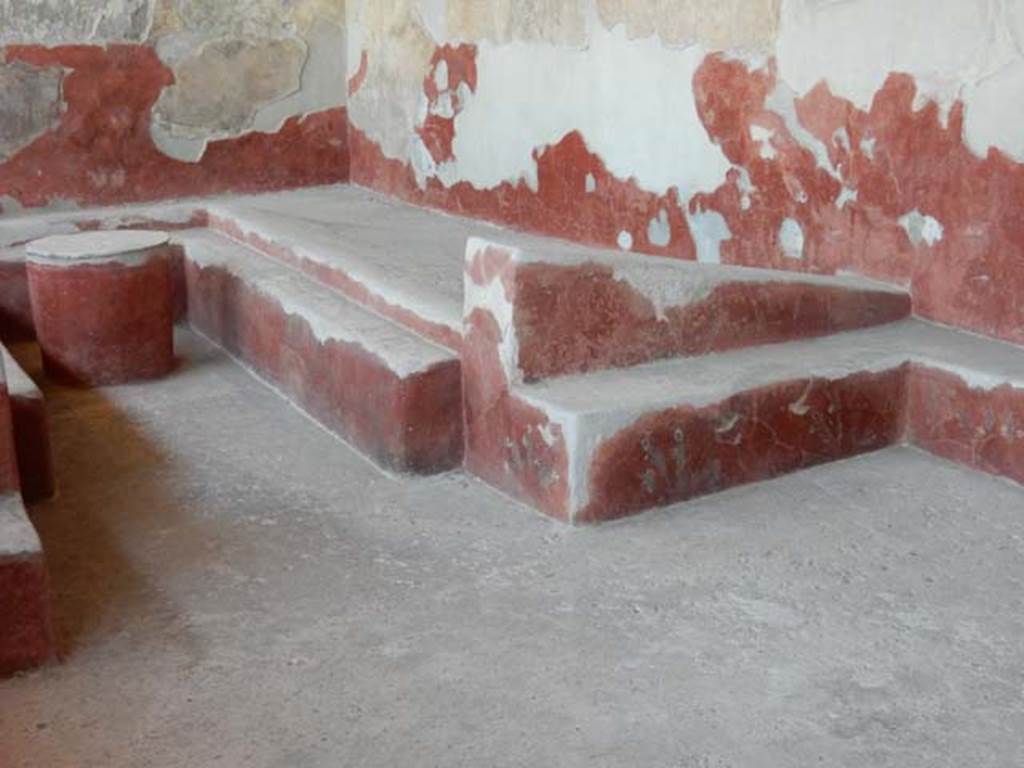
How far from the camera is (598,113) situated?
3.61 metres

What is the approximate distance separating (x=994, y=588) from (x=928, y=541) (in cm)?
20

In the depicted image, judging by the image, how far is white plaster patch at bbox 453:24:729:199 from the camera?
331 centimetres

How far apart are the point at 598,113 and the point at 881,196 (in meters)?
0.99

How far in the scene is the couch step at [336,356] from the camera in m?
2.70

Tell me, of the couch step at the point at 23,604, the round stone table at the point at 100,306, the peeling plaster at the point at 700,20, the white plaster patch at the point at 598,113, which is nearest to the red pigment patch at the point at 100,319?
the round stone table at the point at 100,306

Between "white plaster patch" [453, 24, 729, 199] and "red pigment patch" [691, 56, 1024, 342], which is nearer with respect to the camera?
"red pigment patch" [691, 56, 1024, 342]

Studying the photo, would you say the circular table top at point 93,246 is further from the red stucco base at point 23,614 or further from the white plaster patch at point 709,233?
the red stucco base at point 23,614

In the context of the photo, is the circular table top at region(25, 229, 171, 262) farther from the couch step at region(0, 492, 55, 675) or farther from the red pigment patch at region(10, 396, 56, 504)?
the couch step at region(0, 492, 55, 675)

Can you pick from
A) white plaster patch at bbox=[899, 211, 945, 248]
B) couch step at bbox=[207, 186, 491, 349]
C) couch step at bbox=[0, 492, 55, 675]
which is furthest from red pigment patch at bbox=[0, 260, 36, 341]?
white plaster patch at bbox=[899, 211, 945, 248]

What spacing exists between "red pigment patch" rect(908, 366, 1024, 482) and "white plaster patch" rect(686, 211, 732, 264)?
2.32ft

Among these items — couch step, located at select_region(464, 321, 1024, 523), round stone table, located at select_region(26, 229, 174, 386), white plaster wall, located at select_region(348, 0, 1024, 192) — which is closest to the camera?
couch step, located at select_region(464, 321, 1024, 523)

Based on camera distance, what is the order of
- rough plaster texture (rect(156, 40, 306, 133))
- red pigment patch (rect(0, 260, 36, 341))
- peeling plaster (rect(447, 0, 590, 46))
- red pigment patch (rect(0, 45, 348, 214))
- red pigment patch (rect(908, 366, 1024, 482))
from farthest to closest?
rough plaster texture (rect(156, 40, 306, 133)), red pigment patch (rect(0, 45, 348, 214)), red pigment patch (rect(0, 260, 36, 341)), peeling plaster (rect(447, 0, 590, 46)), red pigment patch (rect(908, 366, 1024, 482))

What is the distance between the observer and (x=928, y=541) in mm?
2320

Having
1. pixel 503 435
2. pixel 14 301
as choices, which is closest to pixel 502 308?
pixel 503 435
